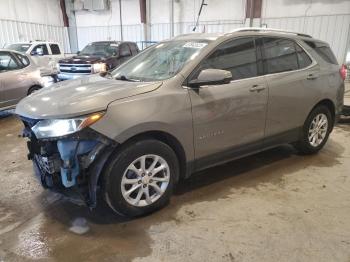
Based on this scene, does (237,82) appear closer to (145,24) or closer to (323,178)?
(323,178)

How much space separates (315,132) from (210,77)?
219cm

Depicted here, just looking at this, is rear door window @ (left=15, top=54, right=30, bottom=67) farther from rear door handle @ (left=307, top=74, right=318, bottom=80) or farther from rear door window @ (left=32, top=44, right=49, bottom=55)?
rear door handle @ (left=307, top=74, right=318, bottom=80)

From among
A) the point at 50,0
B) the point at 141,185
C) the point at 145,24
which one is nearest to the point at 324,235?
the point at 141,185

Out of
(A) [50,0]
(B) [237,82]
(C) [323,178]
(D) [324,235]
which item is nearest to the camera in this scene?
(D) [324,235]

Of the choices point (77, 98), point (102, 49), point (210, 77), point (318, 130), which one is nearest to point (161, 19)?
point (102, 49)

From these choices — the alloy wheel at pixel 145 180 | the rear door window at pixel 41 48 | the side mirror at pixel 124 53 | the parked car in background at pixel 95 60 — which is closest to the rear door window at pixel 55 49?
the rear door window at pixel 41 48

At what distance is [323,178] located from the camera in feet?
12.0

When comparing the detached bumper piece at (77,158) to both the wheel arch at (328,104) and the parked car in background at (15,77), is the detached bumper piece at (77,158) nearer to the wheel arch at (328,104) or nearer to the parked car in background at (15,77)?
the wheel arch at (328,104)

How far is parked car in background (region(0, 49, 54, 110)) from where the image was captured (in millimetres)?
6480

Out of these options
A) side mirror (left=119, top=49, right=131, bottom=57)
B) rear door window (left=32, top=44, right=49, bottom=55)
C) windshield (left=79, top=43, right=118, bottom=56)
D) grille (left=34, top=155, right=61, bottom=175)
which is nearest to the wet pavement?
grille (left=34, top=155, right=61, bottom=175)

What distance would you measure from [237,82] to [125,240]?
72.3 inches

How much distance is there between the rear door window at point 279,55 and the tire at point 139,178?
5.20 ft

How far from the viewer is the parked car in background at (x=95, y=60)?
9.15 metres

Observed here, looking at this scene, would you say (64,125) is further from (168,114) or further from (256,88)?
(256,88)
